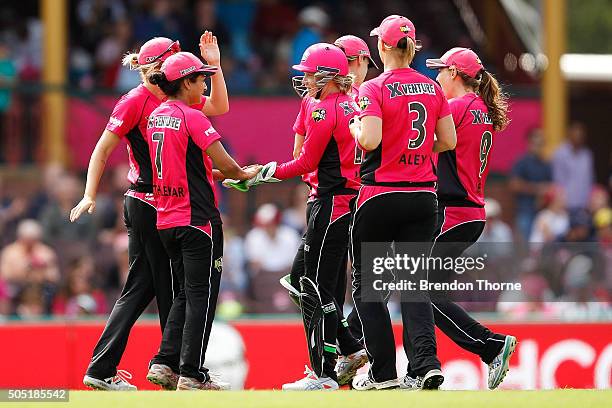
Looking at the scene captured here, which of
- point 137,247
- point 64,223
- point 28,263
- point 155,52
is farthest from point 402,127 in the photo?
point 64,223

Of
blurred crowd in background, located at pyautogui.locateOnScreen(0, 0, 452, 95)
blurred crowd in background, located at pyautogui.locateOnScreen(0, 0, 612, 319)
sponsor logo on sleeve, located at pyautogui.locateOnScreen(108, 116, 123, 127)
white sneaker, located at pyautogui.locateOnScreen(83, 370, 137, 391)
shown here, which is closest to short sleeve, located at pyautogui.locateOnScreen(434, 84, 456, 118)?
sponsor logo on sleeve, located at pyautogui.locateOnScreen(108, 116, 123, 127)

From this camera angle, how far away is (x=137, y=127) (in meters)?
9.84

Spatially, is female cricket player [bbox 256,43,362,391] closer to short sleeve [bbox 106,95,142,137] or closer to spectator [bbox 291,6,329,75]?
short sleeve [bbox 106,95,142,137]

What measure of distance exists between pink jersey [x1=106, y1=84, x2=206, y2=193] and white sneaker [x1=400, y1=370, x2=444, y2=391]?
2189mm

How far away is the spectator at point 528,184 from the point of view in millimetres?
17953

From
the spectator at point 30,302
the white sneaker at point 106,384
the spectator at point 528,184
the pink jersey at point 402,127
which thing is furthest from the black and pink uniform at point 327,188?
the spectator at point 528,184

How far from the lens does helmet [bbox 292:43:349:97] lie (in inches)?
380

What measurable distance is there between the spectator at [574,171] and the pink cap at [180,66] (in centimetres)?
965

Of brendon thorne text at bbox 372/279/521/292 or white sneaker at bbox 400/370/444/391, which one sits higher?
brendon thorne text at bbox 372/279/521/292

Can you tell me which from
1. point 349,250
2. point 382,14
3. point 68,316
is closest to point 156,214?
point 349,250

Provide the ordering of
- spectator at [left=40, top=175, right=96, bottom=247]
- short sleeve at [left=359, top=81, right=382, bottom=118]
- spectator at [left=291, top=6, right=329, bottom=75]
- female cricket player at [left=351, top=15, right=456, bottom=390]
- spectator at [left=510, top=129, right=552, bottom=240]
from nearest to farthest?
short sleeve at [left=359, top=81, right=382, bottom=118]
female cricket player at [left=351, top=15, right=456, bottom=390]
spectator at [left=40, top=175, right=96, bottom=247]
spectator at [left=510, top=129, right=552, bottom=240]
spectator at [left=291, top=6, right=329, bottom=75]

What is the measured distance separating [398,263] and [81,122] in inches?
384

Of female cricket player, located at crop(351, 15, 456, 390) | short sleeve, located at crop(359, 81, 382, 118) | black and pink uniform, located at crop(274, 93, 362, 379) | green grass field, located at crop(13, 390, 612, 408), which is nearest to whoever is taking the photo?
green grass field, located at crop(13, 390, 612, 408)

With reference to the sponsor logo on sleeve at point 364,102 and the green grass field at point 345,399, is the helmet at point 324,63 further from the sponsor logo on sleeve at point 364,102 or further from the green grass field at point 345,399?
the green grass field at point 345,399
